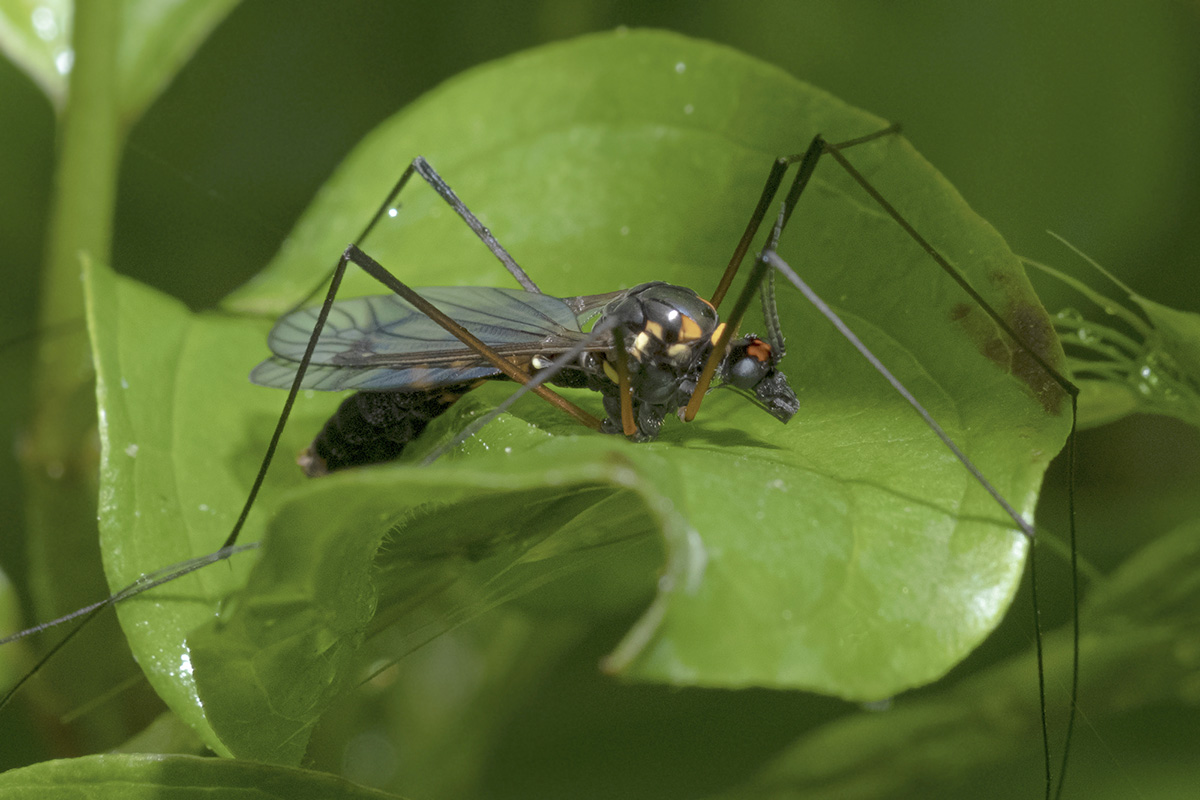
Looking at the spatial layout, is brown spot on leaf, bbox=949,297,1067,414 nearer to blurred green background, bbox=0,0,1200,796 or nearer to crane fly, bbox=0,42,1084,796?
crane fly, bbox=0,42,1084,796

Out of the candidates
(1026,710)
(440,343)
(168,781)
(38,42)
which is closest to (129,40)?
(38,42)

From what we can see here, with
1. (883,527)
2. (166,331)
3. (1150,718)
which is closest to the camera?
(883,527)

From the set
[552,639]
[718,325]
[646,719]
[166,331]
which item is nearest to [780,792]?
[646,719]

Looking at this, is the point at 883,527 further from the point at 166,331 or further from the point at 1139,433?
the point at 1139,433

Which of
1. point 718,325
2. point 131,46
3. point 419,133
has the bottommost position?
point 718,325

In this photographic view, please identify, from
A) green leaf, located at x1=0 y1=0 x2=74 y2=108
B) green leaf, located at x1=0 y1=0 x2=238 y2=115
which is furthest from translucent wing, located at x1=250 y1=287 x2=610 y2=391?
green leaf, located at x1=0 y1=0 x2=74 y2=108

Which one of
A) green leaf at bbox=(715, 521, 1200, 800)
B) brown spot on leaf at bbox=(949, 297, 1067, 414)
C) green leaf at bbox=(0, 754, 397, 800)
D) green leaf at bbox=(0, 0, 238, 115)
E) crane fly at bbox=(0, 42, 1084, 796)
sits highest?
green leaf at bbox=(0, 0, 238, 115)

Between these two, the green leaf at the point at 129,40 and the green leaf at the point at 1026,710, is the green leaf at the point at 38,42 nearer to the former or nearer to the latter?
the green leaf at the point at 129,40

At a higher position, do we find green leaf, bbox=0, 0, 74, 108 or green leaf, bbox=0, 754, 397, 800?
green leaf, bbox=0, 0, 74, 108
